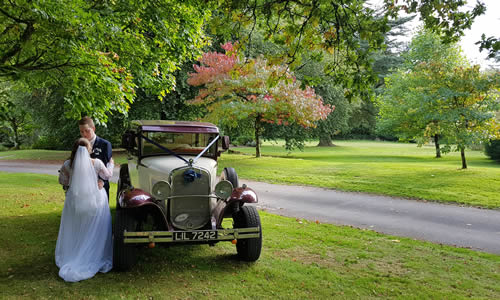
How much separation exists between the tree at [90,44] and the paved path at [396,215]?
5091 mm

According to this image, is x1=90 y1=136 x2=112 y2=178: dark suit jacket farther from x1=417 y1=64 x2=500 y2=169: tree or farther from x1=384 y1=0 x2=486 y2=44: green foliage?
x1=417 y1=64 x2=500 y2=169: tree

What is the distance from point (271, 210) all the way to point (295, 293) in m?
5.52

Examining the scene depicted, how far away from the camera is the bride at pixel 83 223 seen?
4984 mm

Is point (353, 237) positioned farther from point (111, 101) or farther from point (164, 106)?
point (164, 106)

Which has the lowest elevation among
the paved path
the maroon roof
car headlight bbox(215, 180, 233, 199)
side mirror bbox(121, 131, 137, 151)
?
the paved path

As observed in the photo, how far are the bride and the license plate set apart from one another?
1.11 metres

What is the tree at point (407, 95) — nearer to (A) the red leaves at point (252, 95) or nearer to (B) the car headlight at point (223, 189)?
(A) the red leaves at point (252, 95)

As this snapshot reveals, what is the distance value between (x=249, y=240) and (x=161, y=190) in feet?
4.85

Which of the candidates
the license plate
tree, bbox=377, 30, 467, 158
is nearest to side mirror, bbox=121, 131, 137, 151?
the license plate

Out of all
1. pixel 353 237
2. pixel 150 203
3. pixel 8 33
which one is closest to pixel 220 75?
pixel 8 33

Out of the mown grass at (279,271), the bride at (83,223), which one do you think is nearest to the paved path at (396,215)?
the mown grass at (279,271)

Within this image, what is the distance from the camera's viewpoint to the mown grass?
4621 mm

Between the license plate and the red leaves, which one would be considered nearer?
the license plate

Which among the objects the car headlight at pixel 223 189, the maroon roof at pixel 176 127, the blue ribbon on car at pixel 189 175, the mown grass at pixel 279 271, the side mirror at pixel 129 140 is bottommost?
the mown grass at pixel 279 271
